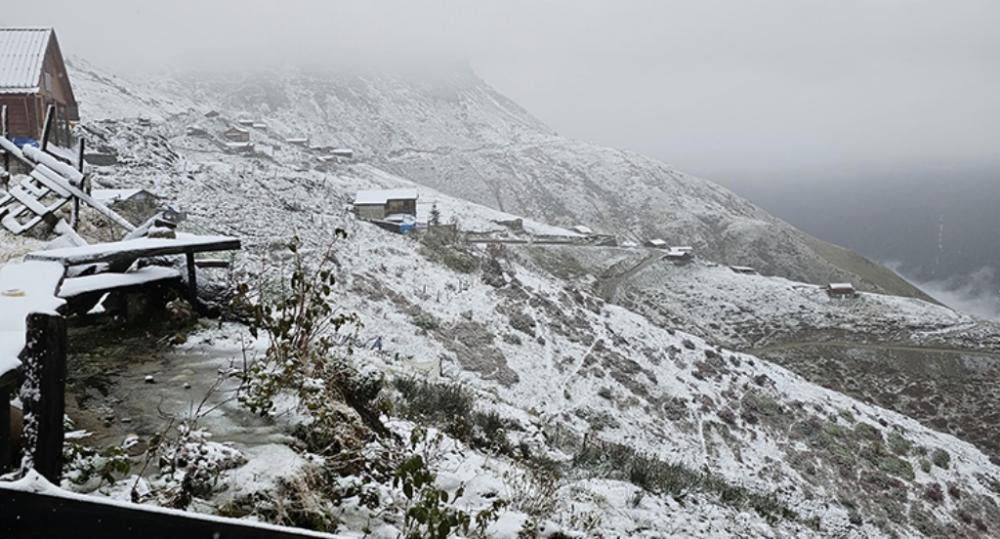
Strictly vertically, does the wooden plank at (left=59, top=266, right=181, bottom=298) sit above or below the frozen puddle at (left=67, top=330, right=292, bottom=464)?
above

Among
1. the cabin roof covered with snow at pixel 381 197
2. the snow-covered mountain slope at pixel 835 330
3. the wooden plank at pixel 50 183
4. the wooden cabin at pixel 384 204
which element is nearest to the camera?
the wooden plank at pixel 50 183

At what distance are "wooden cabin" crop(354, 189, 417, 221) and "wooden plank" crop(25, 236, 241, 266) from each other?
4363cm

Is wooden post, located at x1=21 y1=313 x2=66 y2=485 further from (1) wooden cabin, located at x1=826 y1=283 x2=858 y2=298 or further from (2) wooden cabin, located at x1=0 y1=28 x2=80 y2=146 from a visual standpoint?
(1) wooden cabin, located at x1=826 y1=283 x2=858 y2=298

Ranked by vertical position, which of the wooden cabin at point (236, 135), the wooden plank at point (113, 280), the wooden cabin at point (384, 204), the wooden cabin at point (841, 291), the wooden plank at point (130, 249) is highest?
the wooden plank at point (130, 249)

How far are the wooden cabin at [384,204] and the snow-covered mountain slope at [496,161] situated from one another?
126 feet

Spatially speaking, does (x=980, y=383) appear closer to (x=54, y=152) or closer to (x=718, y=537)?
(x=718, y=537)

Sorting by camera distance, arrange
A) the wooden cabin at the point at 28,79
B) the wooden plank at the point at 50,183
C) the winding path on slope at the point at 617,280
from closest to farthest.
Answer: the wooden plank at the point at 50,183 → the wooden cabin at the point at 28,79 → the winding path on slope at the point at 617,280

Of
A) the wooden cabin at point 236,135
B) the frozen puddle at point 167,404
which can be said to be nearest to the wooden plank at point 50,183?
the frozen puddle at point 167,404

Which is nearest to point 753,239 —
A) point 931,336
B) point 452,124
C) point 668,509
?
point 931,336

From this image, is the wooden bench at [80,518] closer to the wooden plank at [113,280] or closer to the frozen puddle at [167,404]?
the frozen puddle at [167,404]

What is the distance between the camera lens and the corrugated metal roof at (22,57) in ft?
89.6

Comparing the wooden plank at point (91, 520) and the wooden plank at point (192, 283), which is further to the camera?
the wooden plank at point (192, 283)

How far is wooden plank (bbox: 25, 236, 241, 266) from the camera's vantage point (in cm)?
420

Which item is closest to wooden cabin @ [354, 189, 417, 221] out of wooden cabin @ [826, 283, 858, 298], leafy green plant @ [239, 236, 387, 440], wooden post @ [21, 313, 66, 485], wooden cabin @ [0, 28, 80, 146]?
wooden cabin @ [0, 28, 80, 146]
